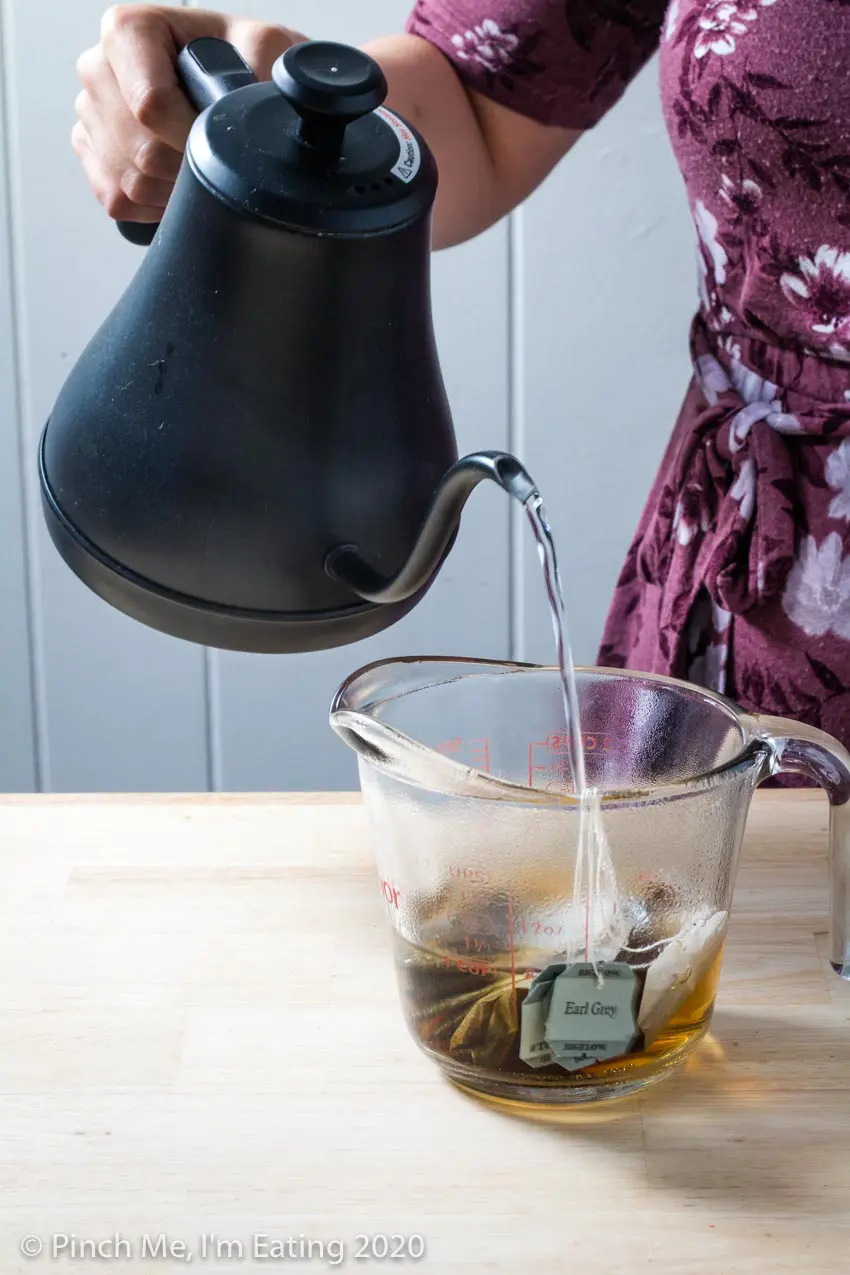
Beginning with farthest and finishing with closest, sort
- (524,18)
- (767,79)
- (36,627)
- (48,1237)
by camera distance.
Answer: (36,627) → (524,18) → (767,79) → (48,1237)

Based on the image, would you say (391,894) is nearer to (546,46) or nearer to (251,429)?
(251,429)

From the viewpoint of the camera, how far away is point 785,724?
49 centimetres

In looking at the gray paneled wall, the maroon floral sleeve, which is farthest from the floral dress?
the gray paneled wall

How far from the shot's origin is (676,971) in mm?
468

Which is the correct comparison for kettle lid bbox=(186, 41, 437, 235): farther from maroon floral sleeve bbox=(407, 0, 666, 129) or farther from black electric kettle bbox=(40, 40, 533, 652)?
maroon floral sleeve bbox=(407, 0, 666, 129)

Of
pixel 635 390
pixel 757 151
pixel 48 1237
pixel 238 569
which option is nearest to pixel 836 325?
pixel 757 151

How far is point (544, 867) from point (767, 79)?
0.40 metres

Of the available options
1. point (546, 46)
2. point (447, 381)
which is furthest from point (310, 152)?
point (447, 381)

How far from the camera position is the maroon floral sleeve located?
0.77 meters

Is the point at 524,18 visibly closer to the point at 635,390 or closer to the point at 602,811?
the point at 602,811

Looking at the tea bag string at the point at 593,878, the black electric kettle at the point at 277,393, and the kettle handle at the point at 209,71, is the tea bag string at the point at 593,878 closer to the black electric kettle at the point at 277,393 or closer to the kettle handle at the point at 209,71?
the black electric kettle at the point at 277,393

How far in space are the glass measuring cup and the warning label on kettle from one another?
17 centimetres

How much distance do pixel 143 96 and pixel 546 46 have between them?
316 mm

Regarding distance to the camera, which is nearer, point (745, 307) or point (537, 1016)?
point (537, 1016)
